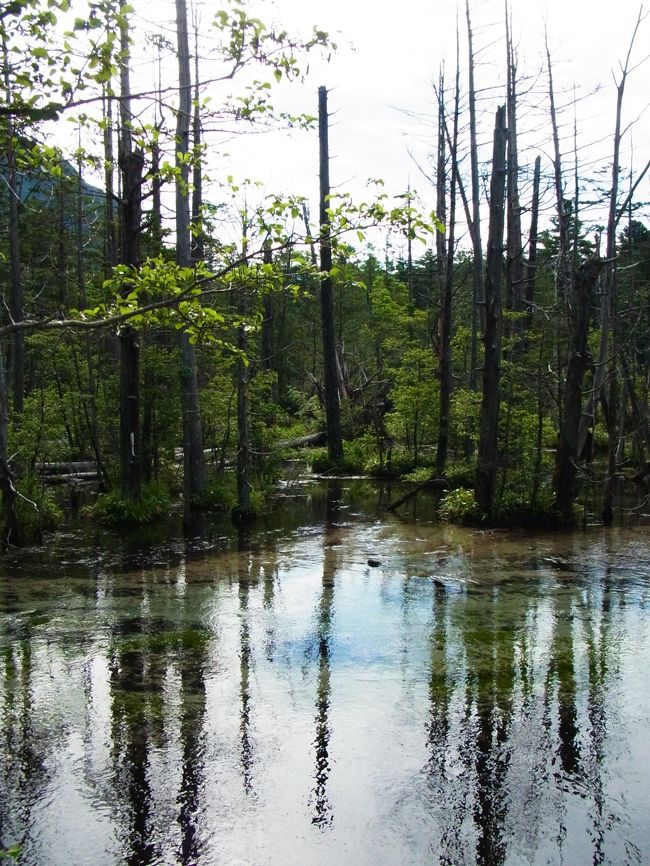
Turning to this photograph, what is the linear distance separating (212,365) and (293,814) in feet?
47.3

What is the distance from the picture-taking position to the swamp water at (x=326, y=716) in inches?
144

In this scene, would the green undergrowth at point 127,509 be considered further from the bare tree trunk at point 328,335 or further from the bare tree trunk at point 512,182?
the bare tree trunk at point 512,182

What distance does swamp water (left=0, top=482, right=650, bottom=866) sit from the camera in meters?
3.66

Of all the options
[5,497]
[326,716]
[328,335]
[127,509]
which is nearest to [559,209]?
[328,335]

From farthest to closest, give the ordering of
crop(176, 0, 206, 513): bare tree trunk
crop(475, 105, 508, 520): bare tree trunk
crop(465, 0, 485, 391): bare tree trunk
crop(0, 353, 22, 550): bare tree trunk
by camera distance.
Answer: crop(465, 0, 485, 391): bare tree trunk, crop(176, 0, 206, 513): bare tree trunk, crop(475, 105, 508, 520): bare tree trunk, crop(0, 353, 22, 550): bare tree trunk

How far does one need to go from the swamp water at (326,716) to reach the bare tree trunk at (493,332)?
10.7 feet

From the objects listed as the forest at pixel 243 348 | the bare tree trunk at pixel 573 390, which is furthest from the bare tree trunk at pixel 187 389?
the bare tree trunk at pixel 573 390

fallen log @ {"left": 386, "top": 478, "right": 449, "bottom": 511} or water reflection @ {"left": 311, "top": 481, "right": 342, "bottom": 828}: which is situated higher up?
fallen log @ {"left": 386, "top": 478, "right": 449, "bottom": 511}

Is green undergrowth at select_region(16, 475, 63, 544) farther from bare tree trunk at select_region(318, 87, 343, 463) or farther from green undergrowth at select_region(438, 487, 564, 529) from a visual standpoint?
bare tree trunk at select_region(318, 87, 343, 463)

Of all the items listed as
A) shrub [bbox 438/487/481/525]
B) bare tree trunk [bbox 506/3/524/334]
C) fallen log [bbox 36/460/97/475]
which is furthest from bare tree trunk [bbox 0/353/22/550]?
bare tree trunk [bbox 506/3/524/334]

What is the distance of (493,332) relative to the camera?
12.3 m

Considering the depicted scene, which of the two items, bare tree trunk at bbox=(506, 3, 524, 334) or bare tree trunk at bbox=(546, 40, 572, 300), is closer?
bare tree trunk at bbox=(546, 40, 572, 300)

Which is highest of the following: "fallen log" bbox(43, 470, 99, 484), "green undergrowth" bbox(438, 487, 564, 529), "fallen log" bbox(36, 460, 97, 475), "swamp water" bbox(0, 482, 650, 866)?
"fallen log" bbox(36, 460, 97, 475)

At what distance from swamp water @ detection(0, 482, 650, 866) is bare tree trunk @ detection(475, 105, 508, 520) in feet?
10.7
